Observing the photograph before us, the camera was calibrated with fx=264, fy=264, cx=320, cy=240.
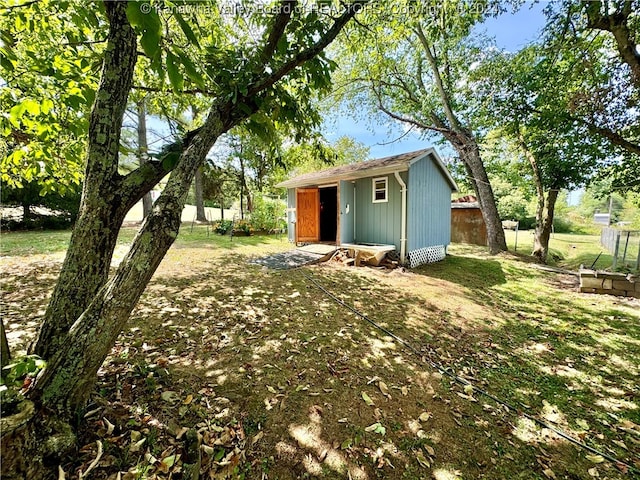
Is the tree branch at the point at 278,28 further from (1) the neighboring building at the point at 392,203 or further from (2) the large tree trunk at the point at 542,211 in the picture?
(2) the large tree trunk at the point at 542,211

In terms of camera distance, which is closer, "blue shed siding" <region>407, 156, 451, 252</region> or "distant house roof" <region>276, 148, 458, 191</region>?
"distant house roof" <region>276, 148, 458, 191</region>

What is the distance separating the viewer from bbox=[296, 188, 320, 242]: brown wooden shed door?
10.5 meters

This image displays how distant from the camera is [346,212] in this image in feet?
29.3

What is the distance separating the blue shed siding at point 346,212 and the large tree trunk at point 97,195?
7359 mm

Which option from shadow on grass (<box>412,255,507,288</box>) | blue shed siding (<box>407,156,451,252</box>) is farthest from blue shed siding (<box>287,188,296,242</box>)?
shadow on grass (<box>412,255,507,288</box>)

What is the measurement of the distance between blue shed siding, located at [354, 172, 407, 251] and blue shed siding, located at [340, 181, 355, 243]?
0.19 meters

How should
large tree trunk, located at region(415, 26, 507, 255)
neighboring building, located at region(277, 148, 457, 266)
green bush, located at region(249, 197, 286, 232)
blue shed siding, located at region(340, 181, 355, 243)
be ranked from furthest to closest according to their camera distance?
green bush, located at region(249, 197, 286, 232), large tree trunk, located at region(415, 26, 507, 255), blue shed siding, located at region(340, 181, 355, 243), neighboring building, located at region(277, 148, 457, 266)

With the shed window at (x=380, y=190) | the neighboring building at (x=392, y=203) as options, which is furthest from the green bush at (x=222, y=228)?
the shed window at (x=380, y=190)


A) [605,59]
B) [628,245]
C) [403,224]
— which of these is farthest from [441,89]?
[628,245]

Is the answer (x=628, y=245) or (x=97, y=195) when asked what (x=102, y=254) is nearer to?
(x=97, y=195)

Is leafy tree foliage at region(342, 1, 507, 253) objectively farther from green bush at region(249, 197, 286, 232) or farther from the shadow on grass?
green bush at region(249, 197, 286, 232)

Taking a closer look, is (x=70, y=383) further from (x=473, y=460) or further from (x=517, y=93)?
(x=517, y=93)

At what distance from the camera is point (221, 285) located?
5.48 metres

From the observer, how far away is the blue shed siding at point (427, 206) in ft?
25.7
